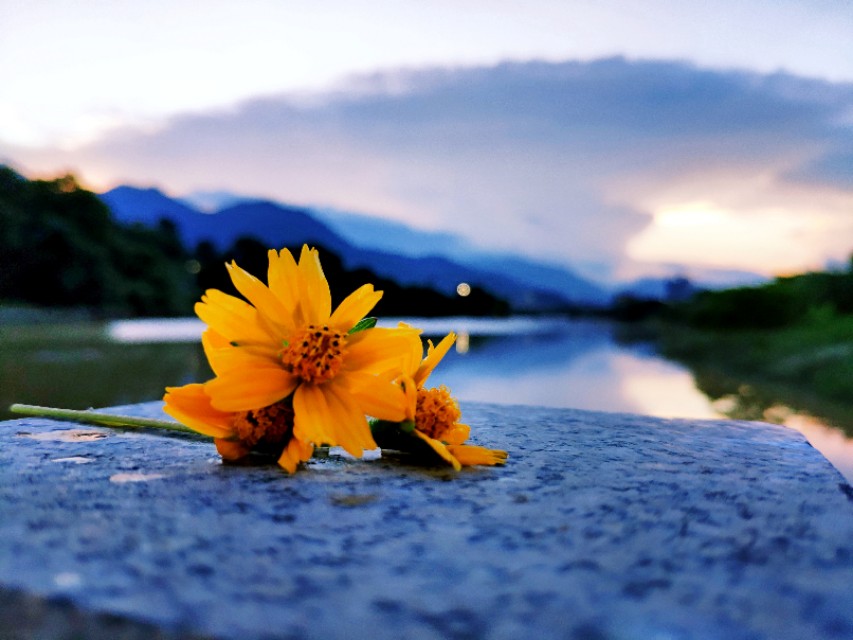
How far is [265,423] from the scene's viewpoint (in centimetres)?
88

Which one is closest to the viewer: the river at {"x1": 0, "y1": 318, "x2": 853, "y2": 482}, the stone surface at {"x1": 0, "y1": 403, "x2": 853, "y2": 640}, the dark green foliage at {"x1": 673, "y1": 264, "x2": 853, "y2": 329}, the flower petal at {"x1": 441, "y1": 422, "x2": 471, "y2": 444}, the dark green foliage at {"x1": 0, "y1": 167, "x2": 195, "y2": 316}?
the stone surface at {"x1": 0, "y1": 403, "x2": 853, "y2": 640}

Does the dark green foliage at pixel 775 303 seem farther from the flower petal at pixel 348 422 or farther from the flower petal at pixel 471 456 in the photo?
the flower petal at pixel 348 422

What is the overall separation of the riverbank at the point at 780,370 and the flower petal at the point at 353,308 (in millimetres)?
7236

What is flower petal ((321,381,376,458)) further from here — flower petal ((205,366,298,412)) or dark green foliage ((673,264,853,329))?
dark green foliage ((673,264,853,329))

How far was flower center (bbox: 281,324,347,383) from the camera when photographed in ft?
2.83

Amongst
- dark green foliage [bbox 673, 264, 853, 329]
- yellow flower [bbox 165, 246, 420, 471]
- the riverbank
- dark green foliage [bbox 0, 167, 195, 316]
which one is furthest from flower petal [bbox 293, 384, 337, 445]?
dark green foliage [bbox 673, 264, 853, 329]

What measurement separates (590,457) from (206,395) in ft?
1.79

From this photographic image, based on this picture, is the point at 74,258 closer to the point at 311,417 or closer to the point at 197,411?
the point at 197,411

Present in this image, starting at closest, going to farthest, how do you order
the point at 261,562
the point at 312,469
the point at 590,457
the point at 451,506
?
1. the point at 261,562
2. the point at 451,506
3. the point at 312,469
4. the point at 590,457

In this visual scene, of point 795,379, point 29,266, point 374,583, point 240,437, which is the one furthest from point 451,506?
point 29,266

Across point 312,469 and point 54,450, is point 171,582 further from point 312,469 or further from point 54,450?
point 54,450

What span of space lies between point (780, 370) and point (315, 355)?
17.8m

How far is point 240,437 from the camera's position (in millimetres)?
891

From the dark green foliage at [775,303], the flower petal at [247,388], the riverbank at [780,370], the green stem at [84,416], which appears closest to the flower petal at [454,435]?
the flower petal at [247,388]
